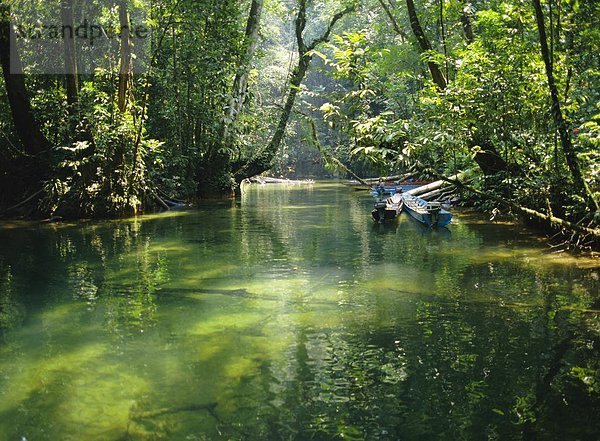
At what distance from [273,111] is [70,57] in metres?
13.4

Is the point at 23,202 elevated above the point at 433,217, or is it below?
above

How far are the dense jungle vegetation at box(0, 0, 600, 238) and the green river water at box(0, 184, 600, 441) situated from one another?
184 cm

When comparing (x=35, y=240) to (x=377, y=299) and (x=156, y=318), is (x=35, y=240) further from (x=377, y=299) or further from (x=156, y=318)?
(x=377, y=299)

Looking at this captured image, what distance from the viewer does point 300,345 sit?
16.4 feet

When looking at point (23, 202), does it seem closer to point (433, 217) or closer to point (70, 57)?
point (70, 57)

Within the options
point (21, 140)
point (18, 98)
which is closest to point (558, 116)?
point (18, 98)

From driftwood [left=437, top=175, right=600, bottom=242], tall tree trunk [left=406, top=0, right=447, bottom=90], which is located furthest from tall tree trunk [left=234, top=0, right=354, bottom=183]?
driftwood [left=437, top=175, right=600, bottom=242]

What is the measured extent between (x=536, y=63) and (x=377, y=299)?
513cm

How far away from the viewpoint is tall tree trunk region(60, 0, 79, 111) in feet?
47.6

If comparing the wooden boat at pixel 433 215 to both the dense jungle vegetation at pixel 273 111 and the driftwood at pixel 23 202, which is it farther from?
the driftwood at pixel 23 202

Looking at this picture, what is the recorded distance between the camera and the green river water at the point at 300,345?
357cm

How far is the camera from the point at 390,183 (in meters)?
29.6

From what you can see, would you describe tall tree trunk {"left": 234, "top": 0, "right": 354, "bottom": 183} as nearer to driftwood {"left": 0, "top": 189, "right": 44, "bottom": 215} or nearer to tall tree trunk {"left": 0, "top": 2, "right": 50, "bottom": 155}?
tall tree trunk {"left": 0, "top": 2, "right": 50, "bottom": 155}

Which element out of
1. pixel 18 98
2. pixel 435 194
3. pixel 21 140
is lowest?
pixel 435 194
